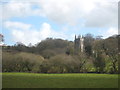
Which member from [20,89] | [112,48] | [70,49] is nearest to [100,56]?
[112,48]

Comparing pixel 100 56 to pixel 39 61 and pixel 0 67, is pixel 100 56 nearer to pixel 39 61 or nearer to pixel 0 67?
pixel 39 61

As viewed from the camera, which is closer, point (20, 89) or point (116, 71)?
point (20, 89)

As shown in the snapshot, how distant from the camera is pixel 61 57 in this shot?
709 inches

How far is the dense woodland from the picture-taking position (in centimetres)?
1727

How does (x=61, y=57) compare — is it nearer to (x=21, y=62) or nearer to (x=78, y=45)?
(x=21, y=62)

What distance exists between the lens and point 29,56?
56.4 feet

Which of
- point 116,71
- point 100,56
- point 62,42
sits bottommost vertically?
point 116,71

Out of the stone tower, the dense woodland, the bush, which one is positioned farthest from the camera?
the stone tower

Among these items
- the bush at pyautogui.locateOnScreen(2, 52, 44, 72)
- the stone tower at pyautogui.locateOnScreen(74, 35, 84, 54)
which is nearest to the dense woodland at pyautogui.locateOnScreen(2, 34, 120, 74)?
the bush at pyautogui.locateOnScreen(2, 52, 44, 72)

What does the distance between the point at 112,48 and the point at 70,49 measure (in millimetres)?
3522

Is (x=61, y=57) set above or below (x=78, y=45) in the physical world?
below

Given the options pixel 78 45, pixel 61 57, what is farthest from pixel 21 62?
pixel 78 45

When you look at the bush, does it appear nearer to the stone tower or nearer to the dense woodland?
the dense woodland

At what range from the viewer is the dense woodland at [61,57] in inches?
680
